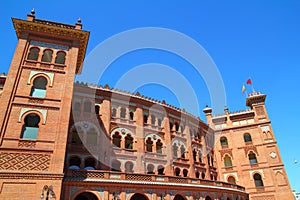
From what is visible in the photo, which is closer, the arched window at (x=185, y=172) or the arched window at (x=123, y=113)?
the arched window at (x=123, y=113)

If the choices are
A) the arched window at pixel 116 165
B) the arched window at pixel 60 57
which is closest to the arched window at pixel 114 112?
the arched window at pixel 116 165

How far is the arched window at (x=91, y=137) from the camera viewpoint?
70.4 feet

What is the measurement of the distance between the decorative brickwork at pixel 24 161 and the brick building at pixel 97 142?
57mm

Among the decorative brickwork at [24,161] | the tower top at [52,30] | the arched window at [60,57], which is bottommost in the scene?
the decorative brickwork at [24,161]

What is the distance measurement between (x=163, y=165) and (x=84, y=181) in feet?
34.6

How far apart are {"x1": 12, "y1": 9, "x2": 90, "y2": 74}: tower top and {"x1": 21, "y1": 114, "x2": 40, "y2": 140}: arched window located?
767 cm

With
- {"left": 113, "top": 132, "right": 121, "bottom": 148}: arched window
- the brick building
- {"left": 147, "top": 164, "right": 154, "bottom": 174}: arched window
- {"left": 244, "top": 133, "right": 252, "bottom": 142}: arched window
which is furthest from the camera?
{"left": 244, "top": 133, "right": 252, "bottom": 142}: arched window

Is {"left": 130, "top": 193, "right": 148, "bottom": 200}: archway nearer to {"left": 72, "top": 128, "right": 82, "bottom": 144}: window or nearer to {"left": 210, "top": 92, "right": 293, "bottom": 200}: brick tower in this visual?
{"left": 72, "top": 128, "right": 82, "bottom": 144}: window

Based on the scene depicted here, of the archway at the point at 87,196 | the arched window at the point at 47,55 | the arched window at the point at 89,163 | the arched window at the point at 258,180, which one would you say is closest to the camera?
the archway at the point at 87,196

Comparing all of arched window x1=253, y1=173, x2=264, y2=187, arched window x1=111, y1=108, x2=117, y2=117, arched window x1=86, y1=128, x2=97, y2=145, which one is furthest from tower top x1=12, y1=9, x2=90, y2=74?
arched window x1=253, y1=173, x2=264, y2=187

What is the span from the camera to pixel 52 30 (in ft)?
65.7

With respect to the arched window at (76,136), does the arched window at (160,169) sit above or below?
below

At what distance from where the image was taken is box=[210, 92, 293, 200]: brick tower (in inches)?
1190

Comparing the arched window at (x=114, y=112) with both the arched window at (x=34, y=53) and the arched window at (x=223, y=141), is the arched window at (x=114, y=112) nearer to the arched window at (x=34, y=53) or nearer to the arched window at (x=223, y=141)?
the arched window at (x=34, y=53)
